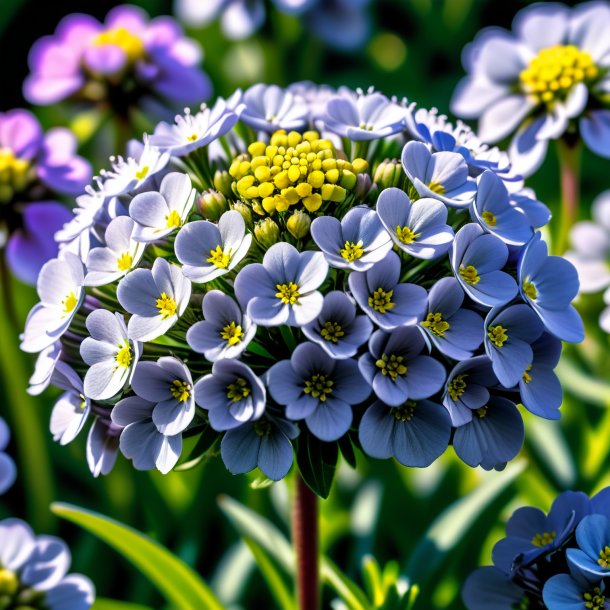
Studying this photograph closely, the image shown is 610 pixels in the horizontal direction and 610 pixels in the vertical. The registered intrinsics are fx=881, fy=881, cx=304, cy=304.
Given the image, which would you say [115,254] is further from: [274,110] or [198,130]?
[274,110]

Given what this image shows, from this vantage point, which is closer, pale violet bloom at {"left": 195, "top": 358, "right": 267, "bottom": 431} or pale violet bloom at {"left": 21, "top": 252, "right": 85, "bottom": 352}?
pale violet bloom at {"left": 195, "top": 358, "right": 267, "bottom": 431}

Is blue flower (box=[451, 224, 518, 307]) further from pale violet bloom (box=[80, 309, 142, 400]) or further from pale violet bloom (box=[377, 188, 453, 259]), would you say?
pale violet bloom (box=[80, 309, 142, 400])

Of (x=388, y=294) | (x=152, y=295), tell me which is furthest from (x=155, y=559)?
(x=388, y=294)

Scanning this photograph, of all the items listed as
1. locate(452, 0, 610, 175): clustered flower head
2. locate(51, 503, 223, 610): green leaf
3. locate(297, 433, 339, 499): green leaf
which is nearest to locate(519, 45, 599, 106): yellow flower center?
locate(452, 0, 610, 175): clustered flower head

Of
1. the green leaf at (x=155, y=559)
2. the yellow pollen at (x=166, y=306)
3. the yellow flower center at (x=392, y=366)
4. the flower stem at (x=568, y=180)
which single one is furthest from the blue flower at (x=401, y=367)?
the flower stem at (x=568, y=180)

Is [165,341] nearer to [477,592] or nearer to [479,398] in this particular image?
[479,398]

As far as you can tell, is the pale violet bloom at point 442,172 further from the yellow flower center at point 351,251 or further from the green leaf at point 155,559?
the green leaf at point 155,559
